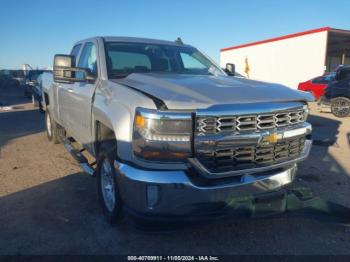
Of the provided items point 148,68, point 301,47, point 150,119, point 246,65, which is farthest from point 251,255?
point 246,65

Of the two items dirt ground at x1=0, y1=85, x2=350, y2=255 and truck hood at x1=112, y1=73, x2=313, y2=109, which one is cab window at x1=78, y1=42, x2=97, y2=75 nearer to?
truck hood at x1=112, y1=73, x2=313, y2=109

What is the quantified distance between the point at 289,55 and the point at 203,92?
2662 cm

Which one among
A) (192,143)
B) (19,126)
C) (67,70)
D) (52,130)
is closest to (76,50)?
(67,70)

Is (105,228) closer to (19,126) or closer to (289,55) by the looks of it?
(19,126)

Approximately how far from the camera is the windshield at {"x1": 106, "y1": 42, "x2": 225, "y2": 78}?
4.08 metres

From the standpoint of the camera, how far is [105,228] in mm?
3439

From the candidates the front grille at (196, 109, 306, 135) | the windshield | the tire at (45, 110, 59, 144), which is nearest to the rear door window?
the windshield

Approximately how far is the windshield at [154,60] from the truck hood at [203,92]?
0.54m

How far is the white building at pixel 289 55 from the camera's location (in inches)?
963

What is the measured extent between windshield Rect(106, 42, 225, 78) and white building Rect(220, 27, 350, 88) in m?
22.1

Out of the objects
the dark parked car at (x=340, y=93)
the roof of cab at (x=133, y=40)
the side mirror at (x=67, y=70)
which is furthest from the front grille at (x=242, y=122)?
the dark parked car at (x=340, y=93)

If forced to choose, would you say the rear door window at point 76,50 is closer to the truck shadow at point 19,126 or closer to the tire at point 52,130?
the tire at point 52,130

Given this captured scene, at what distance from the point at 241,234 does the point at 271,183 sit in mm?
649

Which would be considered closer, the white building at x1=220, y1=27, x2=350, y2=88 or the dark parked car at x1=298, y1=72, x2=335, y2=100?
the dark parked car at x1=298, y1=72, x2=335, y2=100
